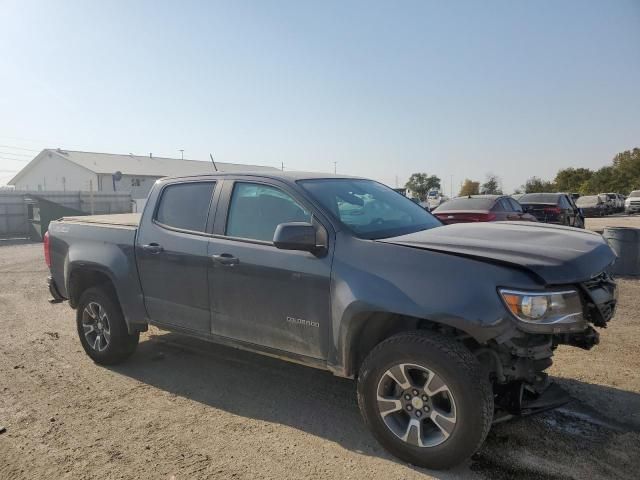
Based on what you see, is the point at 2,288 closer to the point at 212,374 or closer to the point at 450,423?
the point at 212,374

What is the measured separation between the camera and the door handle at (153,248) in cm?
453

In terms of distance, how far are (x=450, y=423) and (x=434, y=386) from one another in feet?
0.75

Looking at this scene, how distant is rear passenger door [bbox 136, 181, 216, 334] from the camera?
14.0ft

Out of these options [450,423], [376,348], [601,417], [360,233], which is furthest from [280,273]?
[601,417]

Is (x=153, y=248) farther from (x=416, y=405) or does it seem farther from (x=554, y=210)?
(x=554, y=210)

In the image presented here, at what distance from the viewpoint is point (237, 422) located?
3.84 metres

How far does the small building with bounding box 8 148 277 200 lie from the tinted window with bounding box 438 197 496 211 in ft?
107

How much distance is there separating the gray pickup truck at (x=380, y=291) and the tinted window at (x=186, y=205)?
1cm

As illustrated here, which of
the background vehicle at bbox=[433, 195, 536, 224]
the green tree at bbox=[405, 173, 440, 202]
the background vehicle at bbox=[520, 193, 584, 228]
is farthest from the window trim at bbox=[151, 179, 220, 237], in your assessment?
the green tree at bbox=[405, 173, 440, 202]

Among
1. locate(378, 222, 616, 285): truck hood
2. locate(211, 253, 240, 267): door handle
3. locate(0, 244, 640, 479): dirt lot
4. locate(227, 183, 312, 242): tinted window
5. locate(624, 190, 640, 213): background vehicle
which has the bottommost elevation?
locate(0, 244, 640, 479): dirt lot

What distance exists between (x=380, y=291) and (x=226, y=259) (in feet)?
4.56

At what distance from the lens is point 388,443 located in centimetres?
325

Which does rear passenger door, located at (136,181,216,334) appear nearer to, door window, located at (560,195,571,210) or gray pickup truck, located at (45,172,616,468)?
gray pickup truck, located at (45,172,616,468)

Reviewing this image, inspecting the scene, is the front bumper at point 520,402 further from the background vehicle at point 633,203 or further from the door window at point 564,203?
the background vehicle at point 633,203
